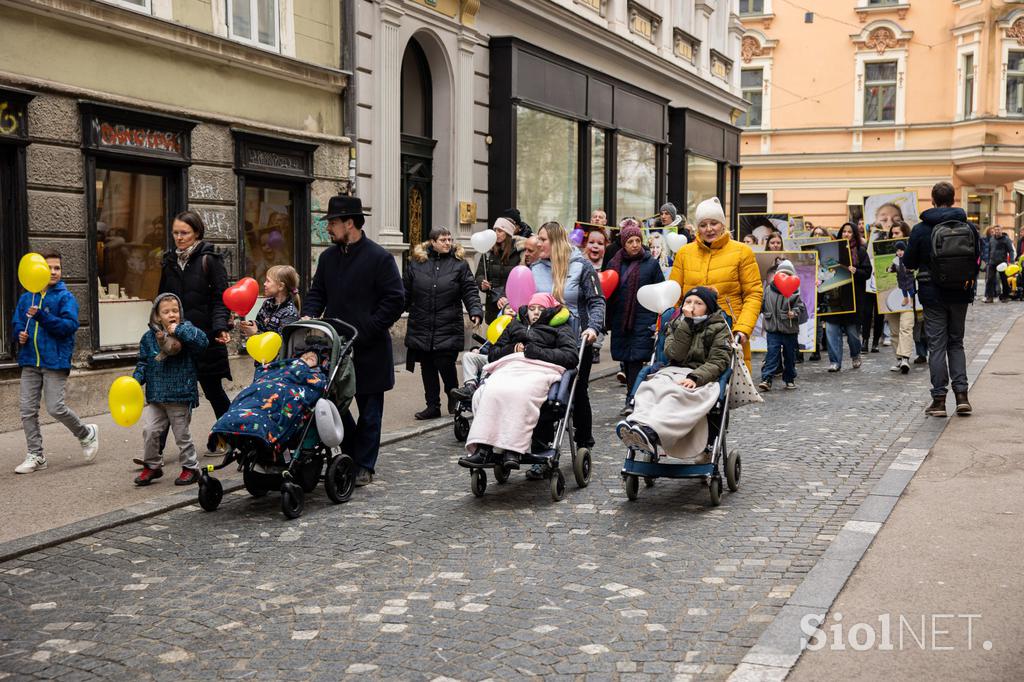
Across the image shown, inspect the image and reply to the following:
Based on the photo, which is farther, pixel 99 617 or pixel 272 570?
Result: pixel 272 570

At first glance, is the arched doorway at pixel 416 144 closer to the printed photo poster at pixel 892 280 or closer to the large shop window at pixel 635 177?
the large shop window at pixel 635 177

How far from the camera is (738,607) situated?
200 inches

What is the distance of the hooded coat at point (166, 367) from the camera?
782 cm

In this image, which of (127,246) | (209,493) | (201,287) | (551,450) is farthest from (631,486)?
(127,246)

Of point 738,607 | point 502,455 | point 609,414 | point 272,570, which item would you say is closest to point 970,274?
point 609,414

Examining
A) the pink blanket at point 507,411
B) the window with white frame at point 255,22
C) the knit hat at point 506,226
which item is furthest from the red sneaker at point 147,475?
the window with white frame at point 255,22

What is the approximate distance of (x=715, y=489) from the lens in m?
7.03

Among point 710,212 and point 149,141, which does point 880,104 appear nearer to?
point 149,141

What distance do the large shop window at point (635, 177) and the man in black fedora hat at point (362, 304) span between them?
50.9 feet

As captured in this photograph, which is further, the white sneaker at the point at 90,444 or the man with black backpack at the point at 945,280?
the man with black backpack at the point at 945,280

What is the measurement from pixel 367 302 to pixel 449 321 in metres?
3.11

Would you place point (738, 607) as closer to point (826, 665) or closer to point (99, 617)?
point (826, 665)

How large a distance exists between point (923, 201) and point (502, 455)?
3442 centimetres

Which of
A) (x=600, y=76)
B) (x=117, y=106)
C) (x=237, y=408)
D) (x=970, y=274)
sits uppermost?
(x=600, y=76)
